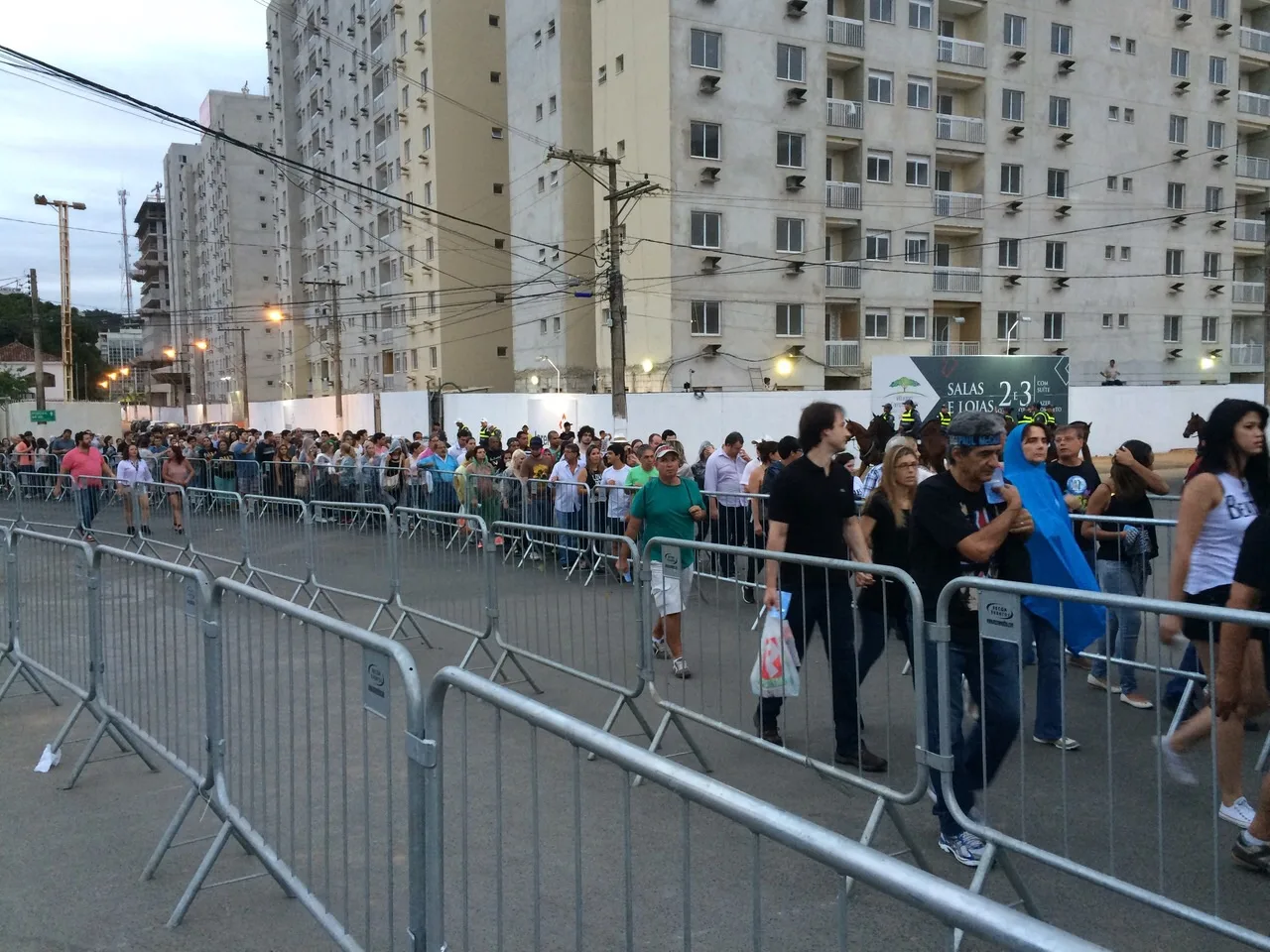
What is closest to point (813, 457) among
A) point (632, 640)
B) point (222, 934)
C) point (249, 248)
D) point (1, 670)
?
point (632, 640)

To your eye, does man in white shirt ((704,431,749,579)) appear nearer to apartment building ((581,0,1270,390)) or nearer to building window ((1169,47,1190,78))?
apartment building ((581,0,1270,390))

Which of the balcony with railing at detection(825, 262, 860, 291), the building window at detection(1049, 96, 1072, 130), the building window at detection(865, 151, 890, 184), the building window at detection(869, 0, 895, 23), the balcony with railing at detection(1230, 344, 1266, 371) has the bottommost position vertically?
the balcony with railing at detection(1230, 344, 1266, 371)

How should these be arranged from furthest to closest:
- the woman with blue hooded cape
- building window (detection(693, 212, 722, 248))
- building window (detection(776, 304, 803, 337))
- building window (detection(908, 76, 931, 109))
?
building window (detection(908, 76, 931, 109)), building window (detection(776, 304, 803, 337)), building window (detection(693, 212, 722, 248)), the woman with blue hooded cape

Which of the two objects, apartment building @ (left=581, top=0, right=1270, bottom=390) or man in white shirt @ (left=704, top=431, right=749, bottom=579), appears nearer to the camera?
man in white shirt @ (left=704, top=431, right=749, bottom=579)

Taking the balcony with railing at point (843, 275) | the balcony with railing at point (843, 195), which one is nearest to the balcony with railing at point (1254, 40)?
the balcony with railing at point (843, 195)

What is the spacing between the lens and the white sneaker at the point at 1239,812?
4129 millimetres

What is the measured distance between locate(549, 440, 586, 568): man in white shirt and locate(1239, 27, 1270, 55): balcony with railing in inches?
2090

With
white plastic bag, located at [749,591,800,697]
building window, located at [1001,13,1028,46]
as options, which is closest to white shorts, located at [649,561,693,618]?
white plastic bag, located at [749,591,800,697]

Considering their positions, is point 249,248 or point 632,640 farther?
point 249,248

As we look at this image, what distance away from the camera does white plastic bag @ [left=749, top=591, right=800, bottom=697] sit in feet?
16.7

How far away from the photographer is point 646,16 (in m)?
39.3

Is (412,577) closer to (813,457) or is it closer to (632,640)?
(632,640)

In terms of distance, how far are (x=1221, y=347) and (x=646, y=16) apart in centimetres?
3449

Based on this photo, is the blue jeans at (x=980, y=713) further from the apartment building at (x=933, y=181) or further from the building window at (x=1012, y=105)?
the building window at (x=1012, y=105)
